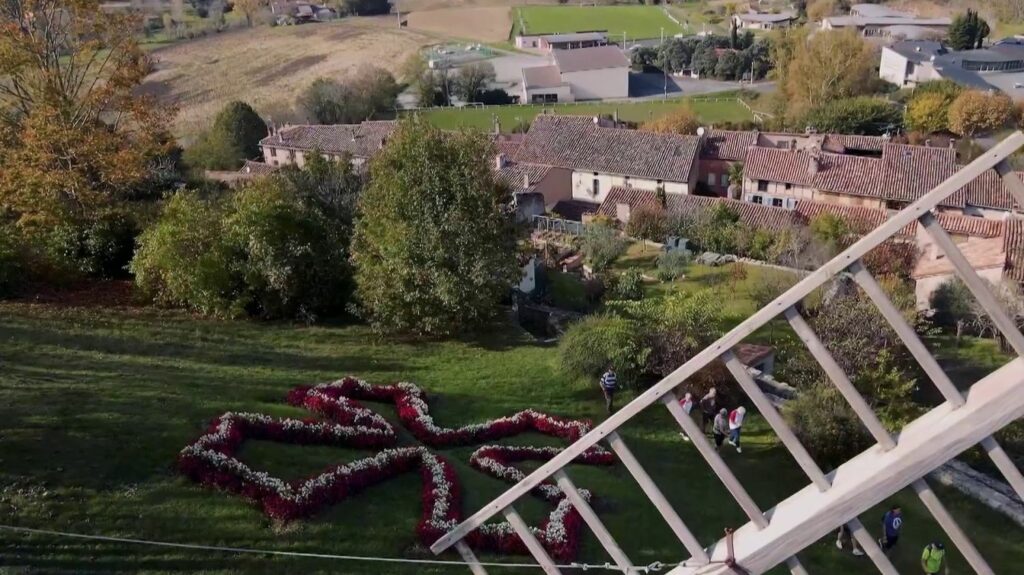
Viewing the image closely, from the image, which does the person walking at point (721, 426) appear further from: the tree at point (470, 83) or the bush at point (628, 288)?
the tree at point (470, 83)

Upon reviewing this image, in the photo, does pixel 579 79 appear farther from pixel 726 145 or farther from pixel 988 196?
pixel 988 196

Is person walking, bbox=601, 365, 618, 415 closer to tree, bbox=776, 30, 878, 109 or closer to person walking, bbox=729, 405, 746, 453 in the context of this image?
person walking, bbox=729, 405, 746, 453

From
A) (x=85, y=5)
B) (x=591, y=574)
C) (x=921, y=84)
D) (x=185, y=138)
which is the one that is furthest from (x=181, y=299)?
(x=921, y=84)

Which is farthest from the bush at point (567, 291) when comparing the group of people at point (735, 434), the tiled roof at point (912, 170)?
the tiled roof at point (912, 170)

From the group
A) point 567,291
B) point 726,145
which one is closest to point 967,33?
point 726,145

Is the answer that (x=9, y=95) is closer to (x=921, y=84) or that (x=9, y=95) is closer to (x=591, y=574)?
(x=591, y=574)
